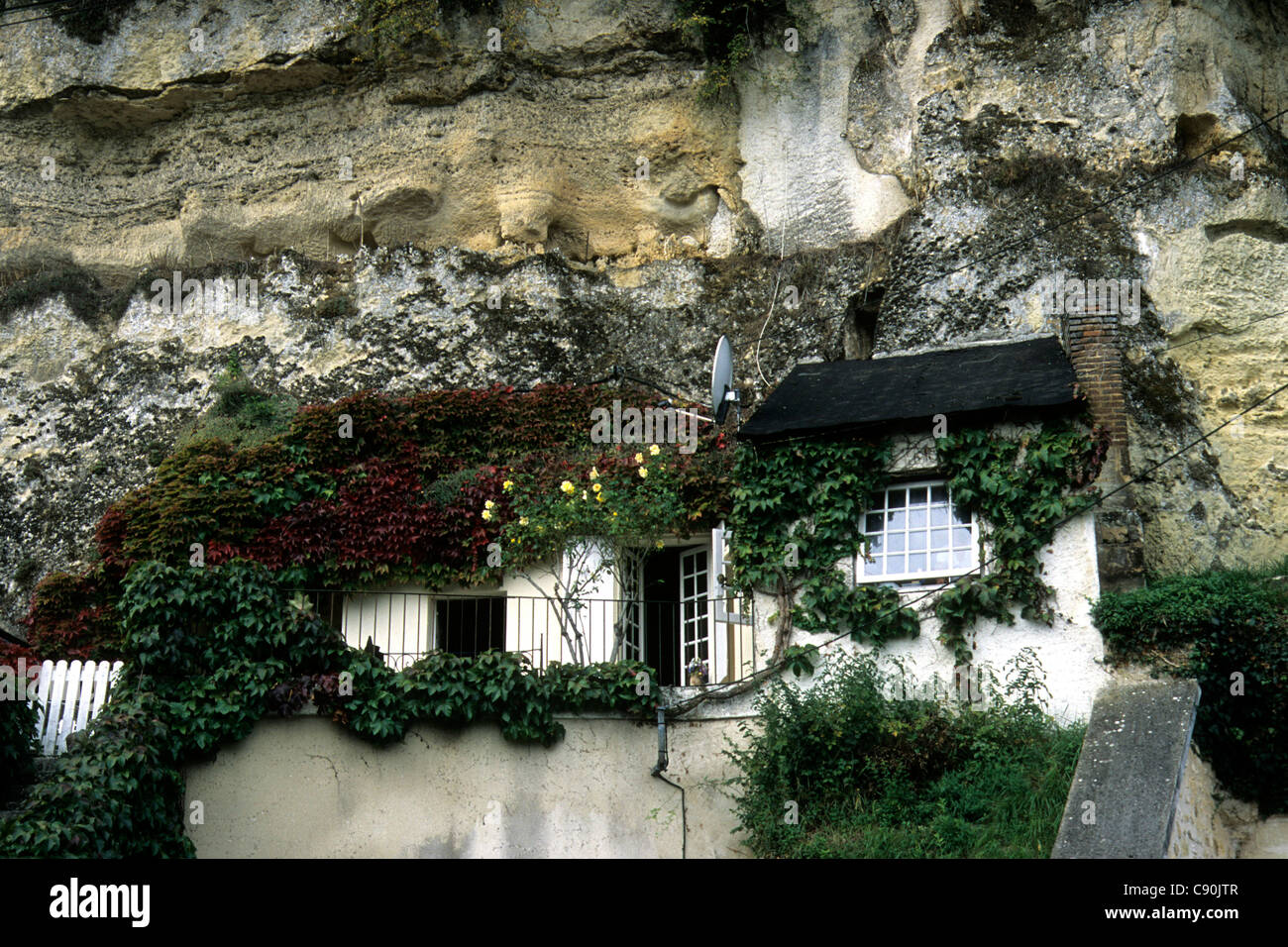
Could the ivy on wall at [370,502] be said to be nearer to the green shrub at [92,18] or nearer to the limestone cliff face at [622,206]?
the limestone cliff face at [622,206]

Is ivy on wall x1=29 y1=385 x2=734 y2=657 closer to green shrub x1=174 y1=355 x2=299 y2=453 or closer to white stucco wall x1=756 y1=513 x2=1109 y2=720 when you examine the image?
green shrub x1=174 y1=355 x2=299 y2=453

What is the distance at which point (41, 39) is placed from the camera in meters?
20.7

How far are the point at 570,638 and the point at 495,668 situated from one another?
1509mm

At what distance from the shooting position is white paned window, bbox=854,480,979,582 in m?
13.6

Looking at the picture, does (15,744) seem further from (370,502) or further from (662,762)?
(662,762)

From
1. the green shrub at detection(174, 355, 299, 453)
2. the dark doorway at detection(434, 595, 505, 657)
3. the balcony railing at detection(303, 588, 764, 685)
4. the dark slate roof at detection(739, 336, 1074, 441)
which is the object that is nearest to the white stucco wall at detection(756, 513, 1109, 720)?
the dark slate roof at detection(739, 336, 1074, 441)

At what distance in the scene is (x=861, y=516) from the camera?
14.0 metres

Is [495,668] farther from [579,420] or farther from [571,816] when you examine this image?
[579,420]

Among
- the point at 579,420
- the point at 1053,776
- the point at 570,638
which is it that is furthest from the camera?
the point at 579,420

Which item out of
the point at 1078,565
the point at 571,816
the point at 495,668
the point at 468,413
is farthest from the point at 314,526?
the point at 1078,565

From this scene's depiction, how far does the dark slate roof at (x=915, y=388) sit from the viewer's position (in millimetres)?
13594

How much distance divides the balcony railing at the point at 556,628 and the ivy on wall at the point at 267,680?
26.3 inches

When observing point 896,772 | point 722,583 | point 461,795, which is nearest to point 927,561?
point 722,583

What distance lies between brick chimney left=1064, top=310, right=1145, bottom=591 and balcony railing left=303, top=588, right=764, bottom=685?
3.25 meters
